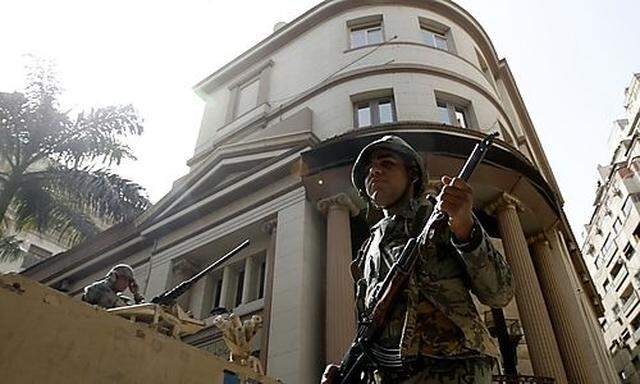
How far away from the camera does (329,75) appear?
1524 centimetres

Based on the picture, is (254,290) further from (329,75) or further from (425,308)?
(425,308)

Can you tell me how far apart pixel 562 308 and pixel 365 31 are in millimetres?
11044

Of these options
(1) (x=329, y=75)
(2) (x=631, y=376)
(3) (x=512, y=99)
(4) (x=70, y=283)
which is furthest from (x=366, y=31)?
(2) (x=631, y=376)

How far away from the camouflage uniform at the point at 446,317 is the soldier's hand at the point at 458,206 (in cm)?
4

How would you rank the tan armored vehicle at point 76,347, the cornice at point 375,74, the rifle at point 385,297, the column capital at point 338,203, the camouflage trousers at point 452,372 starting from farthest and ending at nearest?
the cornice at point 375,74 < the column capital at point 338,203 < the tan armored vehicle at point 76,347 < the rifle at point 385,297 < the camouflage trousers at point 452,372

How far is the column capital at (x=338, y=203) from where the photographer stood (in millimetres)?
11070

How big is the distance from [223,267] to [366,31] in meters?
9.73

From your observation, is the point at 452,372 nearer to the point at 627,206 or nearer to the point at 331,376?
the point at 331,376

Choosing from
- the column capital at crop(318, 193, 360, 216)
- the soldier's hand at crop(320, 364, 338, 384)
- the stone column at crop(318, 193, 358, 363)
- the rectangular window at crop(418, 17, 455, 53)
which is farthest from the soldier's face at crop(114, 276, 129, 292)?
the rectangular window at crop(418, 17, 455, 53)

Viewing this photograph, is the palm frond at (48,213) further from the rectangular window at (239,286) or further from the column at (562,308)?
the column at (562,308)

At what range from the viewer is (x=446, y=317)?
189 cm

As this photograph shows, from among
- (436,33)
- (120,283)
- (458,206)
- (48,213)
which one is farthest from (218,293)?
(458,206)

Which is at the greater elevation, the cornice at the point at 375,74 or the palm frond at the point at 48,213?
the cornice at the point at 375,74

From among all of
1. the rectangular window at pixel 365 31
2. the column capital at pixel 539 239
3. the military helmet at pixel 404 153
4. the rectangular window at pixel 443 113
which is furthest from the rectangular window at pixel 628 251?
the military helmet at pixel 404 153
